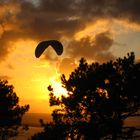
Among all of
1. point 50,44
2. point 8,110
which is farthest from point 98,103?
point 8,110

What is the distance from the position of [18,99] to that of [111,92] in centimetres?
1503

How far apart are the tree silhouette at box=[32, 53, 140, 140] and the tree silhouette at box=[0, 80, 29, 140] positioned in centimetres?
876

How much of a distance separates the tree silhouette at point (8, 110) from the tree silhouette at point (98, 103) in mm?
8758

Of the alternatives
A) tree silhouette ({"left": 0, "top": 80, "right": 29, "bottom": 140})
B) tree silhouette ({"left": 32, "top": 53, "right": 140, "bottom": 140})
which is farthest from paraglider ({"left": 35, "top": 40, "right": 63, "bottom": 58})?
tree silhouette ({"left": 0, "top": 80, "right": 29, "bottom": 140})

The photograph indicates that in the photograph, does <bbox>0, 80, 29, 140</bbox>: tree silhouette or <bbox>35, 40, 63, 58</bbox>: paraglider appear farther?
<bbox>0, 80, 29, 140</bbox>: tree silhouette

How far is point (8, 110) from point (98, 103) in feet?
46.4

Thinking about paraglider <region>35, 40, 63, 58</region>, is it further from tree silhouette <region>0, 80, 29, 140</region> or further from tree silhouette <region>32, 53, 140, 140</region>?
tree silhouette <region>0, 80, 29, 140</region>

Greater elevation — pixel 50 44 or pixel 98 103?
pixel 50 44

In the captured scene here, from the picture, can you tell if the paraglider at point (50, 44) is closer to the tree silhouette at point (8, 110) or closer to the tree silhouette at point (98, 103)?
the tree silhouette at point (98, 103)

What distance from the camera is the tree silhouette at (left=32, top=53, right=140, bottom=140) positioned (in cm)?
3169

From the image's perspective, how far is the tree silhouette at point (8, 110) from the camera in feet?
139

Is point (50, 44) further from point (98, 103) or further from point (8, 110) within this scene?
point (8, 110)

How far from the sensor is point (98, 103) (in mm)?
31859

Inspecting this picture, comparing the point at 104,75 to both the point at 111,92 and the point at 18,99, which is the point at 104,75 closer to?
the point at 111,92
